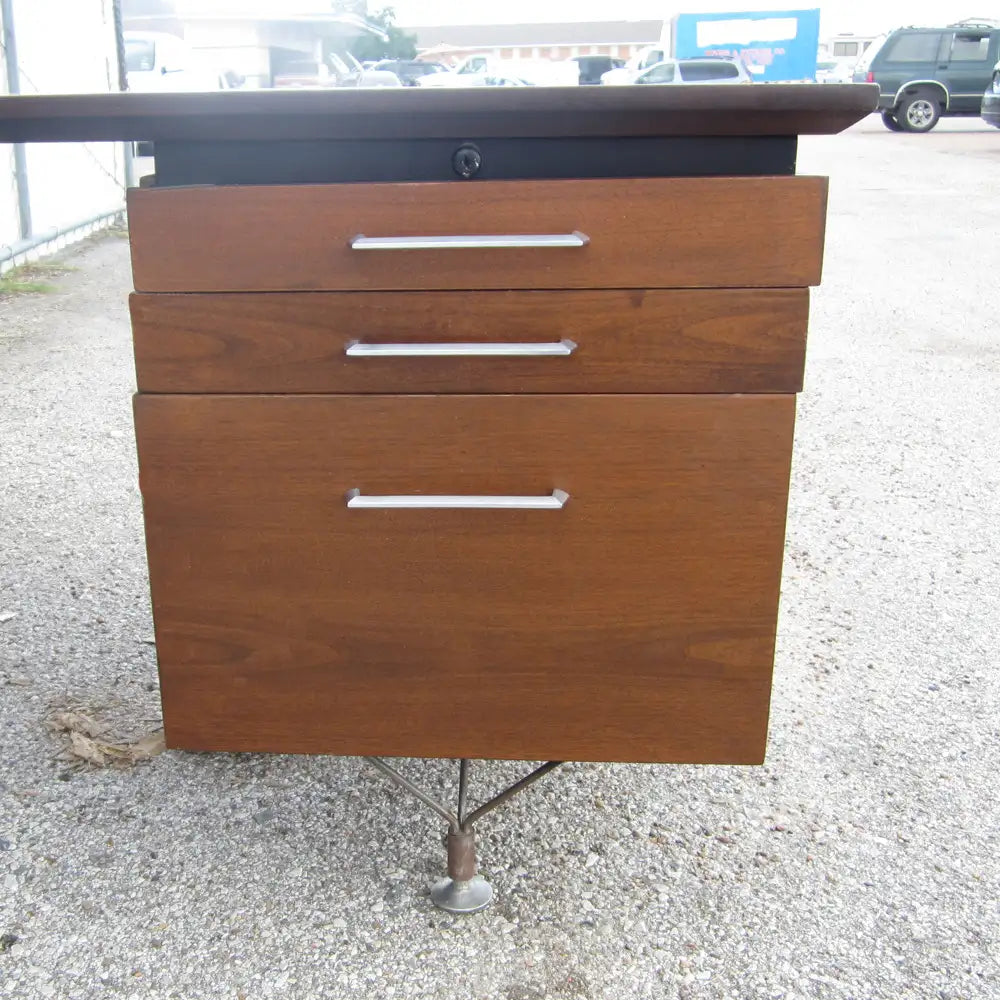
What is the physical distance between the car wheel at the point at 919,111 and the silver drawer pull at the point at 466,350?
16915 millimetres

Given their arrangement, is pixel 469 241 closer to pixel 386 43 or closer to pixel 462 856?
pixel 462 856

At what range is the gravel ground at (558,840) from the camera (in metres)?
1.37

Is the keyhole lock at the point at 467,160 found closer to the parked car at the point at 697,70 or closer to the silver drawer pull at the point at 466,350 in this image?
the silver drawer pull at the point at 466,350

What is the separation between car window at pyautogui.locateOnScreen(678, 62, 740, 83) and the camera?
58.5 ft

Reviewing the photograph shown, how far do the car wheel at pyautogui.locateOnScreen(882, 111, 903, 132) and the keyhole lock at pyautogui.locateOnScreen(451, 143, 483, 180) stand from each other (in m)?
17.1

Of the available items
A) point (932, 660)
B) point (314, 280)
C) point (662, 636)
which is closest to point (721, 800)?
point (662, 636)

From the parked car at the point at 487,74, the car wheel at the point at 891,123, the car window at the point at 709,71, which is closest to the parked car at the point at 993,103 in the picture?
the car wheel at the point at 891,123

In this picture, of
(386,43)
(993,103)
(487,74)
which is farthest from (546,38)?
(993,103)

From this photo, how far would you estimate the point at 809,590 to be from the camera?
250 cm

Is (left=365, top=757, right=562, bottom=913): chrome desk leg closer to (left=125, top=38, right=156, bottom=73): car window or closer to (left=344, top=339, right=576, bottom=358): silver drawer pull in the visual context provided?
(left=344, top=339, right=576, bottom=358): silver drawer pull

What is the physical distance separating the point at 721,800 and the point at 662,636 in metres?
0.53

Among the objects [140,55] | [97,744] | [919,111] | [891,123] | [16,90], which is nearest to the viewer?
[97,744]

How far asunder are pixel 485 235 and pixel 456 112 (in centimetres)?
13

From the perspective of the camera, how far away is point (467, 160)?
1210mm
